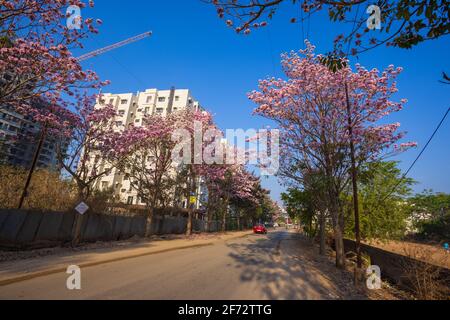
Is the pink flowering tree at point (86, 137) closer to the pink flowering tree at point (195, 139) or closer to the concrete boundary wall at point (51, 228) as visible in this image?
the concrete boundary wall at point (51, 228)

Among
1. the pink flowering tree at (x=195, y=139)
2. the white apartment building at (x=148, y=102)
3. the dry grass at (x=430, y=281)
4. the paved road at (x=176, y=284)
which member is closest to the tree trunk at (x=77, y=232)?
the paved road at (x=176, y=284)

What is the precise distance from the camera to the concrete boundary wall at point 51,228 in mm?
11352

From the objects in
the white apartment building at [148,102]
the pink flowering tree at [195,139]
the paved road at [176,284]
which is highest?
the white apartment building at [148,102]

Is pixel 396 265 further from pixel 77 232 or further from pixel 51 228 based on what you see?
pixel 51 228

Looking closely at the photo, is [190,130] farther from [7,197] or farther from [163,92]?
[163,92]

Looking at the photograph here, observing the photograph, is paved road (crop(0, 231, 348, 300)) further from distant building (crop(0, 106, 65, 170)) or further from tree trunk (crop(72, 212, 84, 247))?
distant building (crop(0, 106, 65, 170))

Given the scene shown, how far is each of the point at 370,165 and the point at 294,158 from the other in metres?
3.86

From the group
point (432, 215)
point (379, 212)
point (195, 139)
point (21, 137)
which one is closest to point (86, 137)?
point (21, 137)

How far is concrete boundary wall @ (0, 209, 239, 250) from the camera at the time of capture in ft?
37.2

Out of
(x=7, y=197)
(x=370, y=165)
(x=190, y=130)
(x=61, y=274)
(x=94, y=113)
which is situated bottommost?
(x=61, y=274)

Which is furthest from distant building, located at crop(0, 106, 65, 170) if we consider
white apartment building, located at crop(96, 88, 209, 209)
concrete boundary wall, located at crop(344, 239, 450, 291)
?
white apartment building, located at crop(96, 88, 209, 209)

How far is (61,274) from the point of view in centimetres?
787
